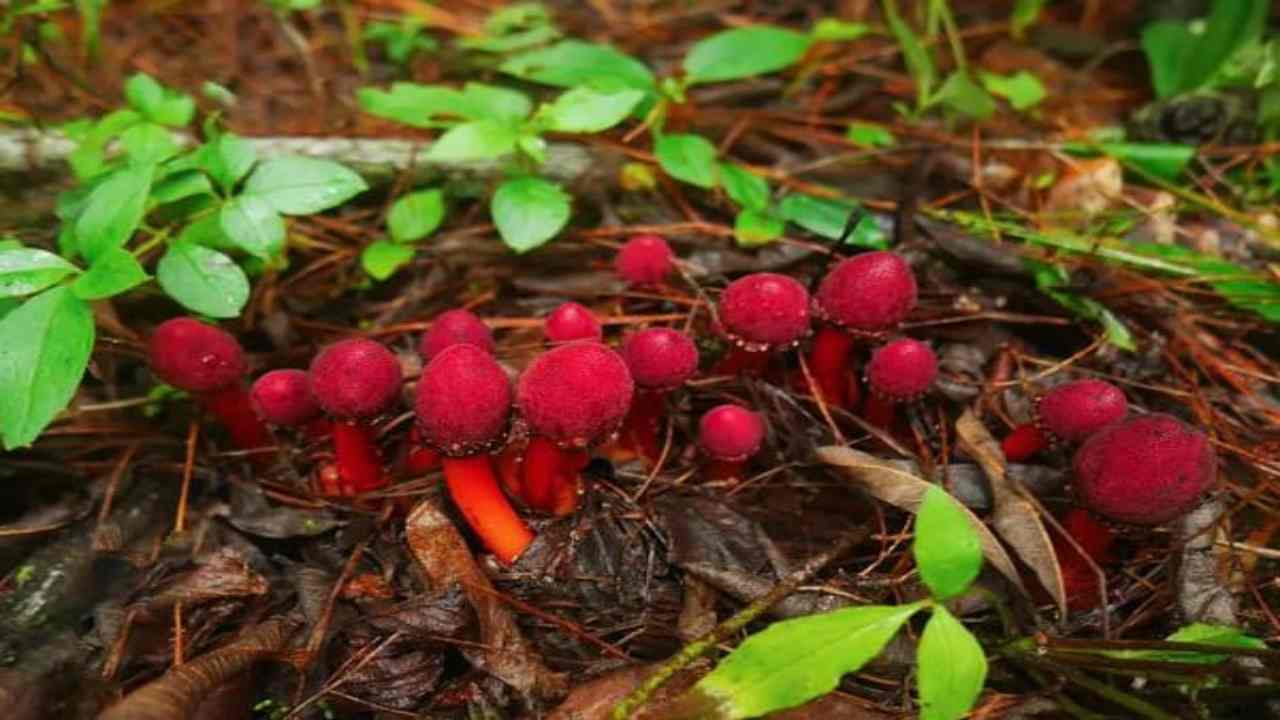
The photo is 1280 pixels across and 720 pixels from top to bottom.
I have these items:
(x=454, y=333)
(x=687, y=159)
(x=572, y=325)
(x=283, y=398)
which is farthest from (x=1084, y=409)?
(x=283, y=398)

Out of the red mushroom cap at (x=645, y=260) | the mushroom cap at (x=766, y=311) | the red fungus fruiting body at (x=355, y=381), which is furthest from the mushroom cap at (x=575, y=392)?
the red mushroom cap at (x=645, y=260)

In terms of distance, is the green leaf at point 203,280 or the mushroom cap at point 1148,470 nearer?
the mushroom cap at point 1148,470

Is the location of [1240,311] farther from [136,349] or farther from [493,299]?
[136,349]

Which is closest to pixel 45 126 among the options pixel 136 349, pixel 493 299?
pixel 136 349

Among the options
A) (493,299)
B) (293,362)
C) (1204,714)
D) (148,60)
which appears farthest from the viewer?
(148,60)

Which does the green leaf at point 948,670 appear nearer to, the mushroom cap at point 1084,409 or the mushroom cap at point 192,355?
the mushroom cap at point 1084,409

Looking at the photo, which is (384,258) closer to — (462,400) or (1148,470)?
(462,400)
